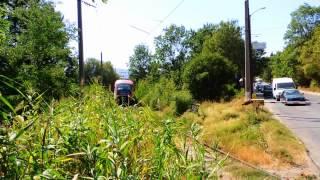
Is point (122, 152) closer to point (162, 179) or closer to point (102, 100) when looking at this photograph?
point (162, 179)

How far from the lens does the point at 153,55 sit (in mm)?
102688

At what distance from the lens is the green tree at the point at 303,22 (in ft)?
384

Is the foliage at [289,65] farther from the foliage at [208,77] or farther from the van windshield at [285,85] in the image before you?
the foliage at [208,77]

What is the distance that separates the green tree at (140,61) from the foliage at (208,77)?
55.9 m

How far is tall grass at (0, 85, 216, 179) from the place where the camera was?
9.30 feet

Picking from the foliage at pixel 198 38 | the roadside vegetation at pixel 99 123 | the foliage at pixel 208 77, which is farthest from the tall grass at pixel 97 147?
the foliage at pixel 198 38

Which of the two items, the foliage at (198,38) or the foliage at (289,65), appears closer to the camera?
the foliage at (198,38)

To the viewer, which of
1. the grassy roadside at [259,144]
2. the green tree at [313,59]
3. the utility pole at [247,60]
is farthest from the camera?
the green tree at [313,59]

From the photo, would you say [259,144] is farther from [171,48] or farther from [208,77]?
[171,48]

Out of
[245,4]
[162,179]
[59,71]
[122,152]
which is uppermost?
[245,4]

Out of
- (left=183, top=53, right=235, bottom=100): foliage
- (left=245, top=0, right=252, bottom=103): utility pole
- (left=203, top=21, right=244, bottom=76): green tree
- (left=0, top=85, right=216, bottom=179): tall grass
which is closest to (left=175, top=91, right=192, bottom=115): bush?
(left=245, top=0, right=252, bottom=103): utility pole

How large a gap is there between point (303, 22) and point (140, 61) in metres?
37.6

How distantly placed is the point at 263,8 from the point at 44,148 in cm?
3740

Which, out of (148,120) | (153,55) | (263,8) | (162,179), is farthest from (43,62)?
(153,55)
